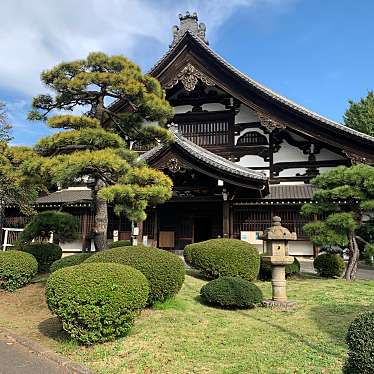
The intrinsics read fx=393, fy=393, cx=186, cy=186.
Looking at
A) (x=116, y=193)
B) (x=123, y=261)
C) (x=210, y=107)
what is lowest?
(x=123, y=261)

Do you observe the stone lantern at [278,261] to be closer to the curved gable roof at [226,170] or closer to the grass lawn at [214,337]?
the grass lawn at [214,337]

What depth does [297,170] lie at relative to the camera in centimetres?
1814

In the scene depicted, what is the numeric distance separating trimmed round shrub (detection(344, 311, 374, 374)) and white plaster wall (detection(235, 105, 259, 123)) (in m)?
15.8

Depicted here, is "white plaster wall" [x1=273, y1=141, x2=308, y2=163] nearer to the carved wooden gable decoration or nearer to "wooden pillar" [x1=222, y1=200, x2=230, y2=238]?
the carved wooden gable decoration

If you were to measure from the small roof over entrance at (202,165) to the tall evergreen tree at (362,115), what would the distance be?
72.6ft

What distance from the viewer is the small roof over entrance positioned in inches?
593

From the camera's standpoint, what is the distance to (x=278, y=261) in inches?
346

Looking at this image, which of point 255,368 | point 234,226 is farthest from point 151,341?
point 234,226

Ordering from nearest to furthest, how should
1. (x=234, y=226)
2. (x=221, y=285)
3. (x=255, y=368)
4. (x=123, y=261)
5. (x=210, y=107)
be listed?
(x=255, y=368), (x=123, y=261), (x=221, y=285), (x=234, y=226), (x=210, y=107)

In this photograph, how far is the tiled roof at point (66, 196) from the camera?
18.8 metres

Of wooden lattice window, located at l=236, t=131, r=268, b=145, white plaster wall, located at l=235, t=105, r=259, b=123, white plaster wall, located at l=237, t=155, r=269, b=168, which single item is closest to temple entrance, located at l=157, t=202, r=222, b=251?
white plaster wall, located at l=237, t=155, r=269, b=168

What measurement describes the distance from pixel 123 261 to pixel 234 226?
1033 cm

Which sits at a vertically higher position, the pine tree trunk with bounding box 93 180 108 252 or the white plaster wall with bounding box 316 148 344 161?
the white plaster wall with bounding box 316 148 344 161

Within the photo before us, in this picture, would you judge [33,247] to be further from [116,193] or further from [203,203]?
[203,203]
